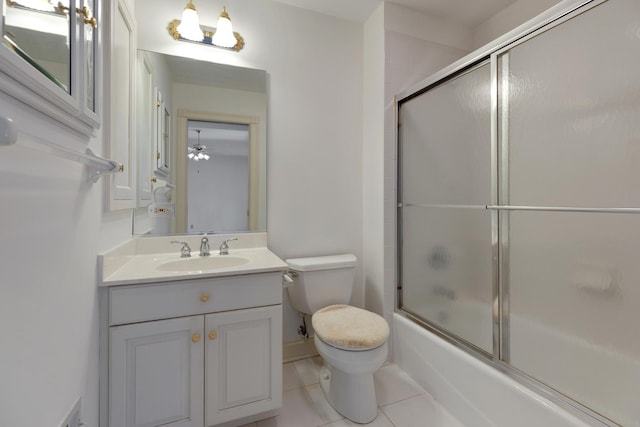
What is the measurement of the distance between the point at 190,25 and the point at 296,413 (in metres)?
2.12

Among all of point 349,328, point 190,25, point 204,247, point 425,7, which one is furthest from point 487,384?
point 190,25

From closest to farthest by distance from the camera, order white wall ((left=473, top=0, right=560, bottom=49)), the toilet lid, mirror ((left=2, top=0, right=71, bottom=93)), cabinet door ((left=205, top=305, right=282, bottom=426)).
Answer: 1. mirror ((left=2, top=0, right=71, bottom=93))
2. cabinet door ((left=205, top=305, right=282, bottom=426))
3. the toilet lid
4. white wall ((left=473, top=0, right=560, bottom=49))

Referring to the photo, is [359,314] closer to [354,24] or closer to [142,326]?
[142,326]

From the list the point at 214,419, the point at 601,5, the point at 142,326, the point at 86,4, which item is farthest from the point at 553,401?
the point at 86,4

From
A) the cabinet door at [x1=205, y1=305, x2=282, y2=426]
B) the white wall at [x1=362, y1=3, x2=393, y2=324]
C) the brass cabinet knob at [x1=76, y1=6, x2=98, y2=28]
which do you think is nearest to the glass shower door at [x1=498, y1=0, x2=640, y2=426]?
the white wall at [x1=362, y1=3, x2=393, y2=324]

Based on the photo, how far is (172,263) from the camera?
1.45 metres

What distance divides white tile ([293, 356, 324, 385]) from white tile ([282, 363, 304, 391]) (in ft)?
0.08

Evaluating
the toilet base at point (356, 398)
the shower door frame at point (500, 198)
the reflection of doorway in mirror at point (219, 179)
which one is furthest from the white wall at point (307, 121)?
the shower door frame at point (500, 198)

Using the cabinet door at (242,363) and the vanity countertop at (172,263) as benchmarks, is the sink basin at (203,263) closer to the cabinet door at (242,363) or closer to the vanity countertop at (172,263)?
the vanity countertop at (172,263)

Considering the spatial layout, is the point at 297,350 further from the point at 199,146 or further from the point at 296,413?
the point at 199,146

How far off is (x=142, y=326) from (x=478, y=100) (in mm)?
1847

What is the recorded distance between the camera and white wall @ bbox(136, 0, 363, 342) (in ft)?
5.93

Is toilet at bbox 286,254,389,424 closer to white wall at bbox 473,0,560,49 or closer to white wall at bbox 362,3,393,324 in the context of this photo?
white wall at bbox 362,3,393,324

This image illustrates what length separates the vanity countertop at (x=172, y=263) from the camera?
1.11 metres
